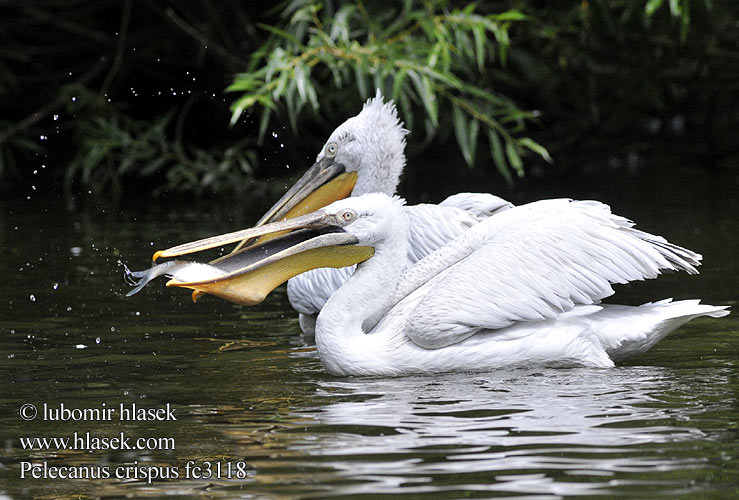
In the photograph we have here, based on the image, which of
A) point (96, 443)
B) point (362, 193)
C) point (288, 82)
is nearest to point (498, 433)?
point (96, 443)

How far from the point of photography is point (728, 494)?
9.89 ft

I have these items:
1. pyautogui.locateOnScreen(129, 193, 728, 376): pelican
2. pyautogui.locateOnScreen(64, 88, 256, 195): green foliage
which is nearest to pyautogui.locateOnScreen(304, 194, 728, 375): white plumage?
pyautogui.locateOnScreen(129, 193, 728, 376): pelican

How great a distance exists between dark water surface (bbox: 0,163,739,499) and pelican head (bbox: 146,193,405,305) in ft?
1.05

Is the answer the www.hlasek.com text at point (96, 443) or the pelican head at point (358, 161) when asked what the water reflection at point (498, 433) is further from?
the pelican head at point (358, 161)

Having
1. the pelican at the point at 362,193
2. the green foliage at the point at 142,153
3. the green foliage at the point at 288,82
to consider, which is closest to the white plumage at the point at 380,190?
the pelican at the point at 362,193

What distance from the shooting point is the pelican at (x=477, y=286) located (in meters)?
4.51

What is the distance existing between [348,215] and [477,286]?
1.81ft

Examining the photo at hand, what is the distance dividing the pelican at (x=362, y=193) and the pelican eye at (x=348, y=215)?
921 millimetres

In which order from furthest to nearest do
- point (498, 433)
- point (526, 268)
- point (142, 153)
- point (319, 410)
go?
1. point (142, 153)
2. point (526, 268)
3. point (319, 410)
4. point (498, 433)

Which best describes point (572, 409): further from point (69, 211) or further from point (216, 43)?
point (216, 43)

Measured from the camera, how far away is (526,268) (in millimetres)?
4621

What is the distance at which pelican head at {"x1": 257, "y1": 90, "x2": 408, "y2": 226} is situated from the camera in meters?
5.92

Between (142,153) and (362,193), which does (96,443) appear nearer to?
(362,193)

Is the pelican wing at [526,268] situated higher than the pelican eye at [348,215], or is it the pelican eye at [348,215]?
the pelican eye at [348,215]
